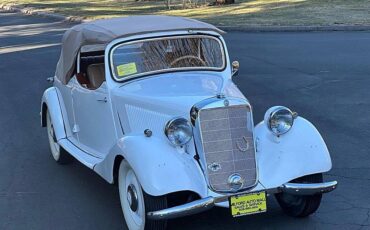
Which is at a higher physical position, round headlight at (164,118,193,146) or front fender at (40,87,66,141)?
round headlight at (164,118,193,146)

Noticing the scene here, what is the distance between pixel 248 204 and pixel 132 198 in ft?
3.20

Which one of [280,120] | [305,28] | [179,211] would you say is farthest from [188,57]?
[305,28]

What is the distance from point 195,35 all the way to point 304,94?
14.2 ft

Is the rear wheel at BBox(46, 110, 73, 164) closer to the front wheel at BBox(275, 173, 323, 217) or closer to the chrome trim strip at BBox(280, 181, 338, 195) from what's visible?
the front wheel at BBox(275, 173, 323, 217)

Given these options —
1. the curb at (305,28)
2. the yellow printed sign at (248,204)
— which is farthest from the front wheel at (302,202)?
the curb at (305,28)

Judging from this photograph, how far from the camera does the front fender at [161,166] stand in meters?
4.45

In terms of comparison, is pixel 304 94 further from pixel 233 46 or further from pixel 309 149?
pixel 233 46

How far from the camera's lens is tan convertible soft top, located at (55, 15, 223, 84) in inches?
230

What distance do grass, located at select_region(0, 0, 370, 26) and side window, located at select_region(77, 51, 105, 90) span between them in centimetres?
1348

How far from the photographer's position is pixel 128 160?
15.4 feet

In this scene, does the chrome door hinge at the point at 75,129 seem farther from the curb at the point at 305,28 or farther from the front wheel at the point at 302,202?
the curb at the point at 305,28

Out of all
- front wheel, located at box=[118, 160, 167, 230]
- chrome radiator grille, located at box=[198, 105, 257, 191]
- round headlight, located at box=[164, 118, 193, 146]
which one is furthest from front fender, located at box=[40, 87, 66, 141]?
chrome radiator grille, located at box=[198, 105, 257, 191]

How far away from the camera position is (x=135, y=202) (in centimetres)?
484

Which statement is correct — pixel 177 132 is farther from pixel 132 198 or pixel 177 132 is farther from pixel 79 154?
pixel 79 154
